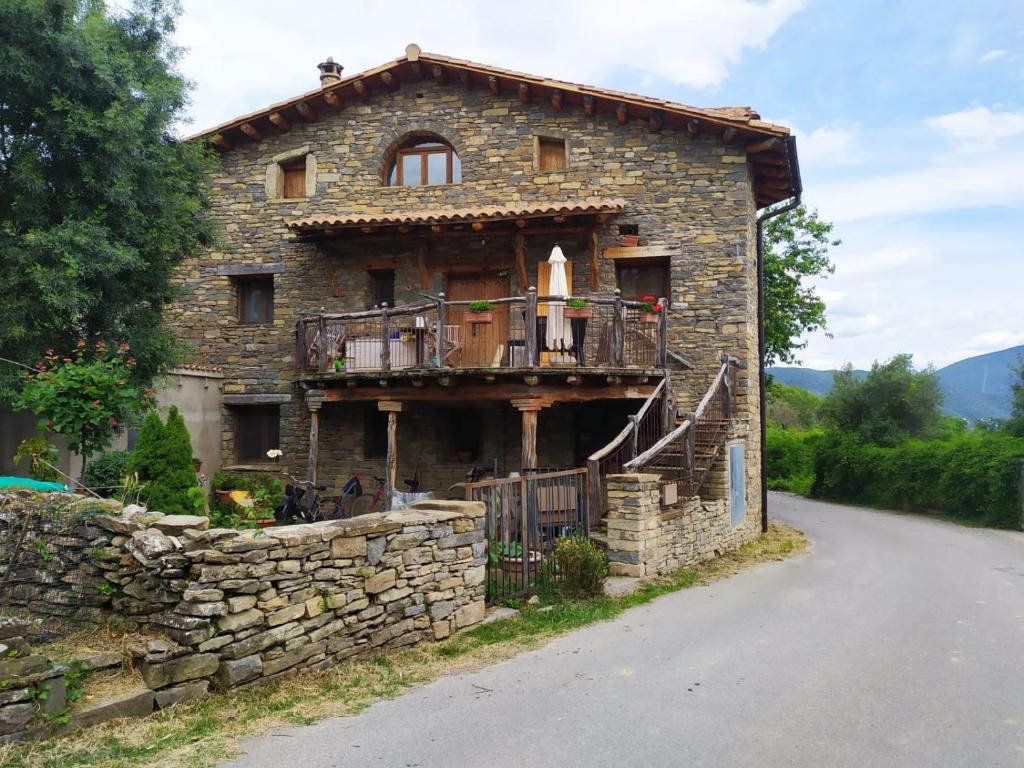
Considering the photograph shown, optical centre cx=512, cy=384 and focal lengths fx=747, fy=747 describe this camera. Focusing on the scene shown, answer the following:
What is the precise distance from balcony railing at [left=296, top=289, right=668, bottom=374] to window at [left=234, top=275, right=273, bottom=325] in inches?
86.8

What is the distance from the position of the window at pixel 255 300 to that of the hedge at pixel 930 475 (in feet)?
52.5

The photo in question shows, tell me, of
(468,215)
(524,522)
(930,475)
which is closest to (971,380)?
(930,475)

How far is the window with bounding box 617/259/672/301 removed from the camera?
45.6 ft

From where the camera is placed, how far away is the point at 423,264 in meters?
13.9

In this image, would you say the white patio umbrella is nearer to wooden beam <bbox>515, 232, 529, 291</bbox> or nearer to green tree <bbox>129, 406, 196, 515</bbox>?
wooden beam <bbox>515, 232, 529, 291</bbox>

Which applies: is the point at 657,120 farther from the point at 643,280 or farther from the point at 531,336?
the point at 531,336

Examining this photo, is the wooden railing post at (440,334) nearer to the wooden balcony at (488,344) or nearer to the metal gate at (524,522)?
the wooden balcony at (488,344)

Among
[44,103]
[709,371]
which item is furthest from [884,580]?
[44,103]

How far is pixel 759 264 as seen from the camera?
15.3m

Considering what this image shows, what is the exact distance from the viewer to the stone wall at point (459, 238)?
1334 cm

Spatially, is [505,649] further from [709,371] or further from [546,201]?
[546,201]

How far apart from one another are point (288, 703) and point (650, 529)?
5337 millimetres

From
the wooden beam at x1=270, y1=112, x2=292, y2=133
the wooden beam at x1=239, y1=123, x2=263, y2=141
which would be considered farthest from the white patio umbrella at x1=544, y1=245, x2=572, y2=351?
the wooden beam at x1=239, y1=123, x2=263, y2=141

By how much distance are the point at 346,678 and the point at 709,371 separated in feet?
30.6
